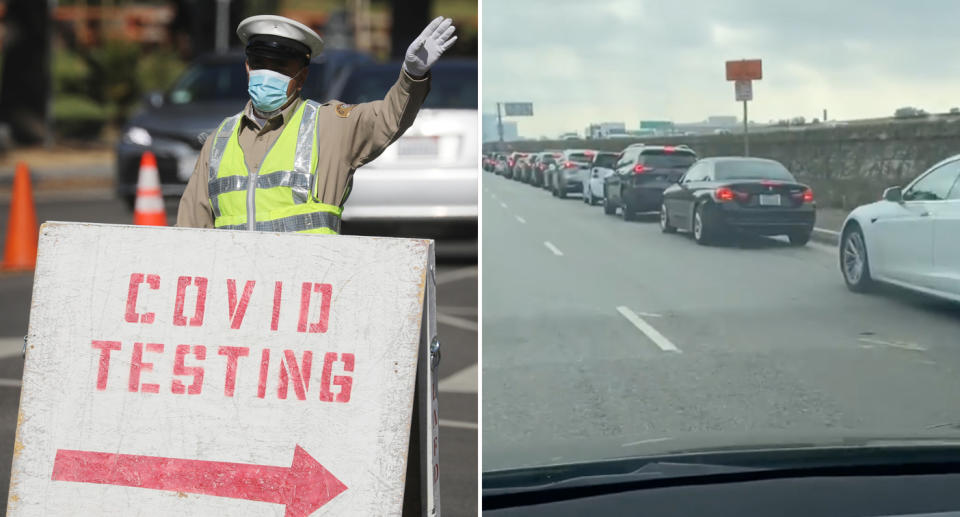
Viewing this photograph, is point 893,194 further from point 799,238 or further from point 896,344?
point 896,344

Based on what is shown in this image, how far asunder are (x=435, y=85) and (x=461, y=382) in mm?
4791

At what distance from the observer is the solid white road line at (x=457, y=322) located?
9.80 metres

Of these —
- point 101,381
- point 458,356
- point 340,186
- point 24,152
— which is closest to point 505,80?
point 340,186

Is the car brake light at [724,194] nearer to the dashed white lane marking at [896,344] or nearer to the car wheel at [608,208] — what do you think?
the car wheel at [608,208]

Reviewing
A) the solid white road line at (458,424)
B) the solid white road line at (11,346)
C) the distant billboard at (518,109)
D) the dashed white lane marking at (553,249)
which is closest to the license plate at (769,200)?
the dashed white lane marking at (553,249)

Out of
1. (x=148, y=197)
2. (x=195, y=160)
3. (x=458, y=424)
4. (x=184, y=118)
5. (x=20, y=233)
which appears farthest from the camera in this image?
(x=184, y=118)

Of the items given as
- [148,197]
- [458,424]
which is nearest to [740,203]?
[458,424]

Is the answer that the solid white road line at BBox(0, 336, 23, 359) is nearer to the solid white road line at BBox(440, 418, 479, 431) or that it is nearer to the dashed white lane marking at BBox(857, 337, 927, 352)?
the solid white road line at BBox(440, 418, 479, 431)

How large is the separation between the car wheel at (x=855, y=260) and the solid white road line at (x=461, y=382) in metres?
2.82

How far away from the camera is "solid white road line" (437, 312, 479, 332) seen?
980cm

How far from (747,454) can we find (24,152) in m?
27.1

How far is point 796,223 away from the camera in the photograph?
521cm

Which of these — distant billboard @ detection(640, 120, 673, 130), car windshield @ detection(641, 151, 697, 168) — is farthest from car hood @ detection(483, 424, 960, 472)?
distant billboard @ detection(640, 120, 673, 130)

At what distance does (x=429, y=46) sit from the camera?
394 centimetres
